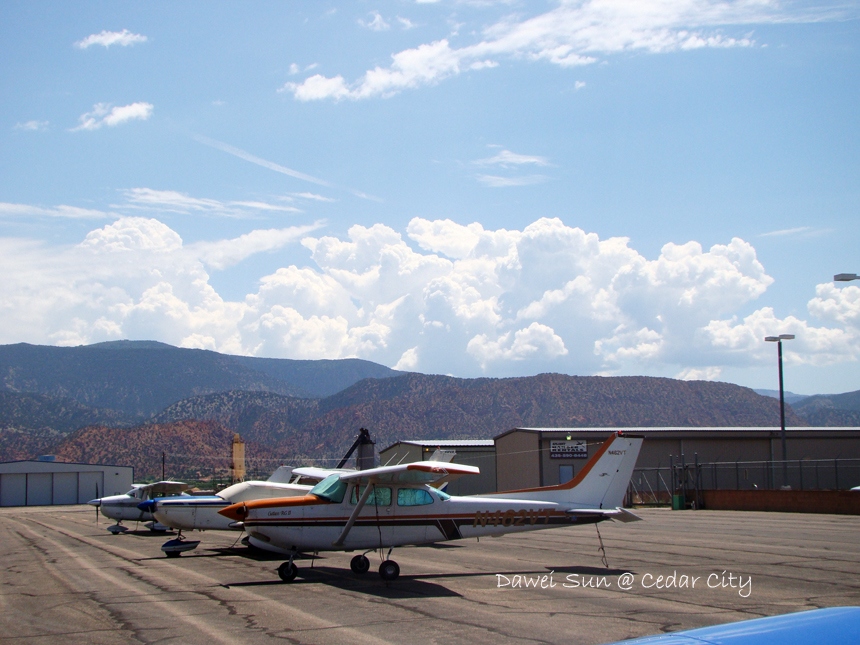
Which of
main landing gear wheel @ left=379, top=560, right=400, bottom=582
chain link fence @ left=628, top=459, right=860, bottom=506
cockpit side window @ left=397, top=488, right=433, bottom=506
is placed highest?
cockpit side window @ left=397, top=488, right=433, bottom=506

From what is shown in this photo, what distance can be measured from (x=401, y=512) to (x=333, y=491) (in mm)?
1403

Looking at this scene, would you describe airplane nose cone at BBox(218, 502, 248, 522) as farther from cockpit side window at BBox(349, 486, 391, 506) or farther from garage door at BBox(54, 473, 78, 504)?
garage door at BBox(54, 473, 78, 504)

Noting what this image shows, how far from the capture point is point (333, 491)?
1622 cm

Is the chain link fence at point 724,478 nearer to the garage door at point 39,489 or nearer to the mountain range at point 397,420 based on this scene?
the garage door at point 39,489

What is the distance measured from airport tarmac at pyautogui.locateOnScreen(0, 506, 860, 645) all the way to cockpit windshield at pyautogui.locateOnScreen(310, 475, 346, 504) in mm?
1498

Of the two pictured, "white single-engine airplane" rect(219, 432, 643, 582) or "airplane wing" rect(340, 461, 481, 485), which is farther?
"white single-engine airplane" rect(219, 432, 643, 582)

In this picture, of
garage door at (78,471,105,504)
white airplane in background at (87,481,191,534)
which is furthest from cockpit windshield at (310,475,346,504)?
garage door at (78,471,105,504)

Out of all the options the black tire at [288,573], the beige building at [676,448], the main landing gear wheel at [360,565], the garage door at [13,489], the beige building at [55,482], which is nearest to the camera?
the black tire at [288,573]

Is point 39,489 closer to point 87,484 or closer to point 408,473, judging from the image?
point 87,484

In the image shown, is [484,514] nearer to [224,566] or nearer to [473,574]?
[473,574]

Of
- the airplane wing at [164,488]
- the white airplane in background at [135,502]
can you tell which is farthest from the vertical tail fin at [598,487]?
the white airplane in background at [135,502]

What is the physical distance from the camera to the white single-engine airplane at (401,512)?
1576 centimetres

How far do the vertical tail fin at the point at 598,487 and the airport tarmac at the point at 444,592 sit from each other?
1.31 m

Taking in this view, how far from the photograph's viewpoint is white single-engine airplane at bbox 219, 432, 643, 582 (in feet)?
51.7
